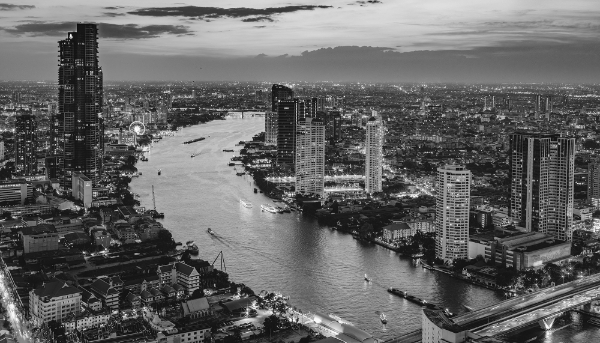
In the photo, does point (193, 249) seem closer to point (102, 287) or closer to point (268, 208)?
point (102, 287)

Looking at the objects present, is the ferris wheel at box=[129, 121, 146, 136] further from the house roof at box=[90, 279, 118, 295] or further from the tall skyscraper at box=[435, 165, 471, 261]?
the house roof at box=[90, 279, 118, 295]

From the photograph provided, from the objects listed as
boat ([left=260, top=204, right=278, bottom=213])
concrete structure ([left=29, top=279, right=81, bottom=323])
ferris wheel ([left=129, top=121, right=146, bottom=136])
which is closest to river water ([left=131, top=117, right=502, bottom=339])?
boat ([left=260, top=204, right=278, bottom=213])

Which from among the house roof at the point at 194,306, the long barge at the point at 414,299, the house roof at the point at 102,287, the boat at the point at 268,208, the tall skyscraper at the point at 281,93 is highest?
the tall skyscraper at the point at 281,93

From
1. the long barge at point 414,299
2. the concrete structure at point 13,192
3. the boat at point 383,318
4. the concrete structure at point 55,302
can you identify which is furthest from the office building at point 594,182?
the concrete structure at point 13,192

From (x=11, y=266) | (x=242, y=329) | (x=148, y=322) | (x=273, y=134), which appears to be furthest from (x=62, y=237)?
(x=273, y=134)

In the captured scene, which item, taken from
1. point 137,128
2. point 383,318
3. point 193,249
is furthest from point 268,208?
point 137,128

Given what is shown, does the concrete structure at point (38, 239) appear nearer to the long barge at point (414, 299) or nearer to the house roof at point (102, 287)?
the house roof at point (102, 287)
